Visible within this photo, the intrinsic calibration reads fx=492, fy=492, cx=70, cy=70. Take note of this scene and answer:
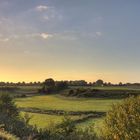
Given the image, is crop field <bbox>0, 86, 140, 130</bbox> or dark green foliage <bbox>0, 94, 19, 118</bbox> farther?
crop field <bbox>0, 86, 140, 130</bbox>

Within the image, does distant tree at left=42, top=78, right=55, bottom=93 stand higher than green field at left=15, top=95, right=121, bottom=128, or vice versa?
distant tree at left=42, top=78, right=55, bottom=93

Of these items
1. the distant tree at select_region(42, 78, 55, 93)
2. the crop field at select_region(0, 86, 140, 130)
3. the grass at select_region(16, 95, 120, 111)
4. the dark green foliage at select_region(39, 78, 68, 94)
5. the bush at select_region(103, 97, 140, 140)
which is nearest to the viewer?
the bush at select_region(103, 97, 140, 140)

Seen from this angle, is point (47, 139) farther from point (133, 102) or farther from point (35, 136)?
point (133, 102)

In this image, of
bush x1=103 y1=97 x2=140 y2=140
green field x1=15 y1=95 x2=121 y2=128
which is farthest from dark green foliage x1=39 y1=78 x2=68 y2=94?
bush x1=103 y1=97 x2=140 y2=140

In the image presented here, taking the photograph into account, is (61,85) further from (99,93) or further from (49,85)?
(99,93)

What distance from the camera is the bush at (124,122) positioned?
70.9 ft

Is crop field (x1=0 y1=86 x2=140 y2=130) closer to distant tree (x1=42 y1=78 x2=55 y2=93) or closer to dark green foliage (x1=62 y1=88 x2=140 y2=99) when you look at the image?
dark green foliage (x1=62 y1=88 x2=140 y2=99)

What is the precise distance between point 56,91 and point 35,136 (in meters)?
129

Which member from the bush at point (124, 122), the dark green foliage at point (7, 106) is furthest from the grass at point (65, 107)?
the bush at point (124, 122)

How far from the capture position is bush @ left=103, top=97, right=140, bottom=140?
70.9ft

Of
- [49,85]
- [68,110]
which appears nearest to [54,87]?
[49,85]

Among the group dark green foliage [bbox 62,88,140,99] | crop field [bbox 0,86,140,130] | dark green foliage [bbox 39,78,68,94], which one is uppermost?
dark green foliage [bbox 39,78,68,94]

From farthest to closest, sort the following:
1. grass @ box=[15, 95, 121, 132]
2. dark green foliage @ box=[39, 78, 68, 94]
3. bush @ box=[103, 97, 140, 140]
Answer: dark green foliage @ box=[39, 78, 68, 94] < grass @ box=[15, 95, 121, 132] < bush @ box=[103, 97, 140, 140]

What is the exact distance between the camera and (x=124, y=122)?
2236 centimetres
